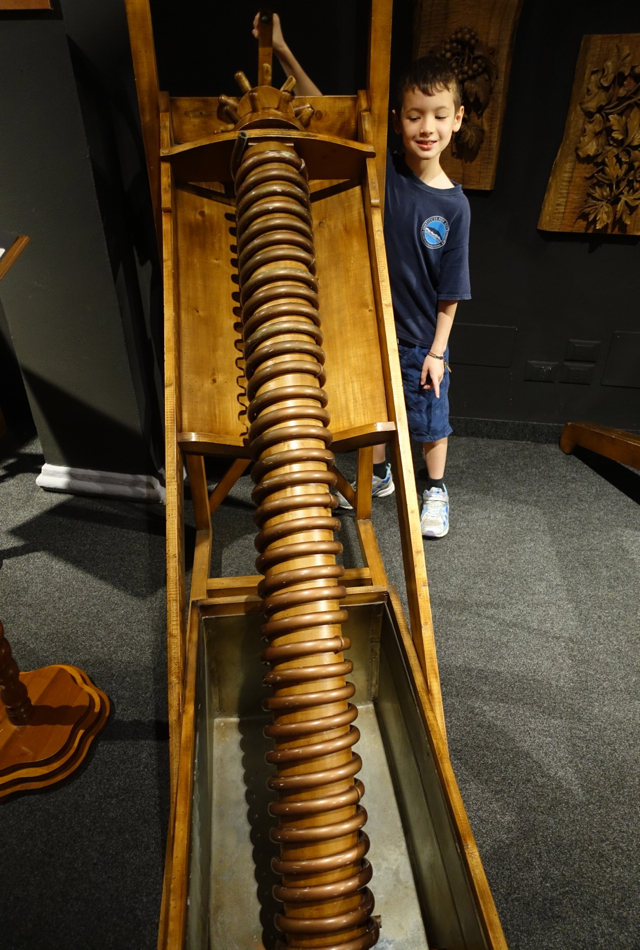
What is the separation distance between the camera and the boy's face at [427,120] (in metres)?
1.45

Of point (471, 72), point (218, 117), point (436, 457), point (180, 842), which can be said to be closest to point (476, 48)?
point (471, 72)

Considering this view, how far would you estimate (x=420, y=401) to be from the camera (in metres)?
1.99

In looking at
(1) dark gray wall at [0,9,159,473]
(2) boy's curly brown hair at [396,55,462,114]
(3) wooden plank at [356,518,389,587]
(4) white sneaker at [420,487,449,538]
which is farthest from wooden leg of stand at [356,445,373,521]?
(2) boy's curly brown hair at [396,55,462,114]

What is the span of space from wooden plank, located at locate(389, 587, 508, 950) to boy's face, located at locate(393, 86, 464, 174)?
47.5 inches

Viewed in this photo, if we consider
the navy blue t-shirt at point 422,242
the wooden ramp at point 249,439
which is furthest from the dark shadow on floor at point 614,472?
the wooden ramp at point 249,439

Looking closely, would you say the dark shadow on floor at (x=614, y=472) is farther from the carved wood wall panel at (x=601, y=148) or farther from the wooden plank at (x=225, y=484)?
the wooden plank at (x=225, y=484)

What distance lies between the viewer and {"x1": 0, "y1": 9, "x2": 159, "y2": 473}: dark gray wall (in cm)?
159

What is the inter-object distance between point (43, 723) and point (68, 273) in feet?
4.22

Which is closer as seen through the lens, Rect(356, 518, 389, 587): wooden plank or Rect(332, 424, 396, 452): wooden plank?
Rect(332, 424, 396, 452): wooden plank

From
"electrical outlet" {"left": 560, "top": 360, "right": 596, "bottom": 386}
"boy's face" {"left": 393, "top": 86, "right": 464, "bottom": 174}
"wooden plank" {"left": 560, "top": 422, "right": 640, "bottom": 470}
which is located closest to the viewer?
"boy's face" {"left": 393, "top": 86, "right": 464, "bottom": 174}

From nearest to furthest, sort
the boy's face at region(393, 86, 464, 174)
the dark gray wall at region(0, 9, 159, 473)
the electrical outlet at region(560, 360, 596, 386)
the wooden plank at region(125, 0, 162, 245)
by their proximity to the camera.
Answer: the wooden plank at region(125, 0, 162, 245)
the boy's face at region(393, 86, 464, 174)
the dark gray wall at region(0, 9, 159, 473)
the electrical outlet at region(560, 360, 596, 386)

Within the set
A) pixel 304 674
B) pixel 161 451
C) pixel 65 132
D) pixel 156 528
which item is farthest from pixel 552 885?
pixel 65 132

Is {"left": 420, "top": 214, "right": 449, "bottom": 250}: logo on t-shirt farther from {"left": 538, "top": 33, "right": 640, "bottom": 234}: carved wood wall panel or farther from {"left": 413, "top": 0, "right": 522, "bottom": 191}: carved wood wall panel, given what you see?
{"left": 538, "top": 33, "right": 640, "bottom": 234}: carved wood wall panel

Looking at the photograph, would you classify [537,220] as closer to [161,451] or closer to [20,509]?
[161,451]
